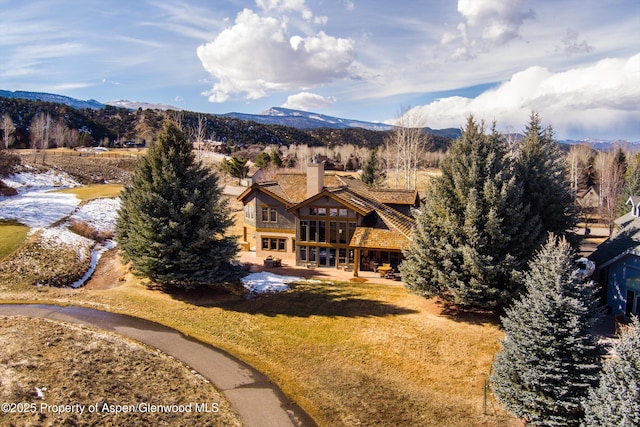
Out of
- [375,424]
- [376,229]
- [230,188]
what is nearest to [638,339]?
[375,424]

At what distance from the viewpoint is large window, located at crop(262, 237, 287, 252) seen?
34.5 meters

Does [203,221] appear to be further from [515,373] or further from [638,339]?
[638,339]

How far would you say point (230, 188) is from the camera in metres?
68.9

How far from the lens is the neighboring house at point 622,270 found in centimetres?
2088

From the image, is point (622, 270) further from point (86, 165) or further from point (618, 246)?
point (86, 165)

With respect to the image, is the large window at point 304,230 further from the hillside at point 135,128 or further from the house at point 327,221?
the hillside at point 135,128

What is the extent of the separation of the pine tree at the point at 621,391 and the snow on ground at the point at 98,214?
38560 mm

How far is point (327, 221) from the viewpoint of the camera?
31.3 m

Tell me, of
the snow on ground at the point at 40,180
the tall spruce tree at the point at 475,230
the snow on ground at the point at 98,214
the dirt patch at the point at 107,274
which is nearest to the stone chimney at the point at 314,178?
the tall spruce tree at the point at 475,230

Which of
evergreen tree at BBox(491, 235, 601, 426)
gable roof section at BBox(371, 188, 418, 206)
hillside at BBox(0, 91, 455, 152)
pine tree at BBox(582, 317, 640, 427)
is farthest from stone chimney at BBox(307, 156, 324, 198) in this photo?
hillside at BBox(0, 91, 455, 152)

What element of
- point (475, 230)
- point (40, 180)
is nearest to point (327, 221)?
point (475, 230)

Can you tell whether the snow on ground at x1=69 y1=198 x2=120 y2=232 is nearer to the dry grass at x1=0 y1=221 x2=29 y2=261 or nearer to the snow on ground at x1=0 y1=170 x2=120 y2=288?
the snow on ground at x1=0 y1=170 x2=120 y2=288

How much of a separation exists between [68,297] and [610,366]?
26.4 metres

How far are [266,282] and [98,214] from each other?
25921 mm
